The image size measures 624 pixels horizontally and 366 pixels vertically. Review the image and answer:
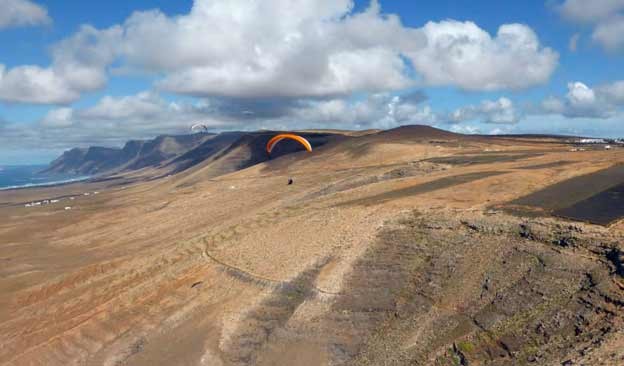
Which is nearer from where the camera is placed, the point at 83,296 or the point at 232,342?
the point at 232,342

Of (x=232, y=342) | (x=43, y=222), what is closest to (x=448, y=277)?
(x=232, y=342)

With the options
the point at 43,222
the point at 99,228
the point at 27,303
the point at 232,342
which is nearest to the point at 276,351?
the point at 232,342

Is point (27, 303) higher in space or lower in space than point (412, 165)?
lower

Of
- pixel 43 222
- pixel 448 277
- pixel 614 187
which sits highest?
pixel 614 187

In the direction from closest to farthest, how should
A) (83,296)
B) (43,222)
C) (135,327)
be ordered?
(135,327) < (83,296) < (43,222)

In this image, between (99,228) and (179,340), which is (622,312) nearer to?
(179,340)

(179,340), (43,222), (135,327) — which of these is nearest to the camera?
(179,340)
